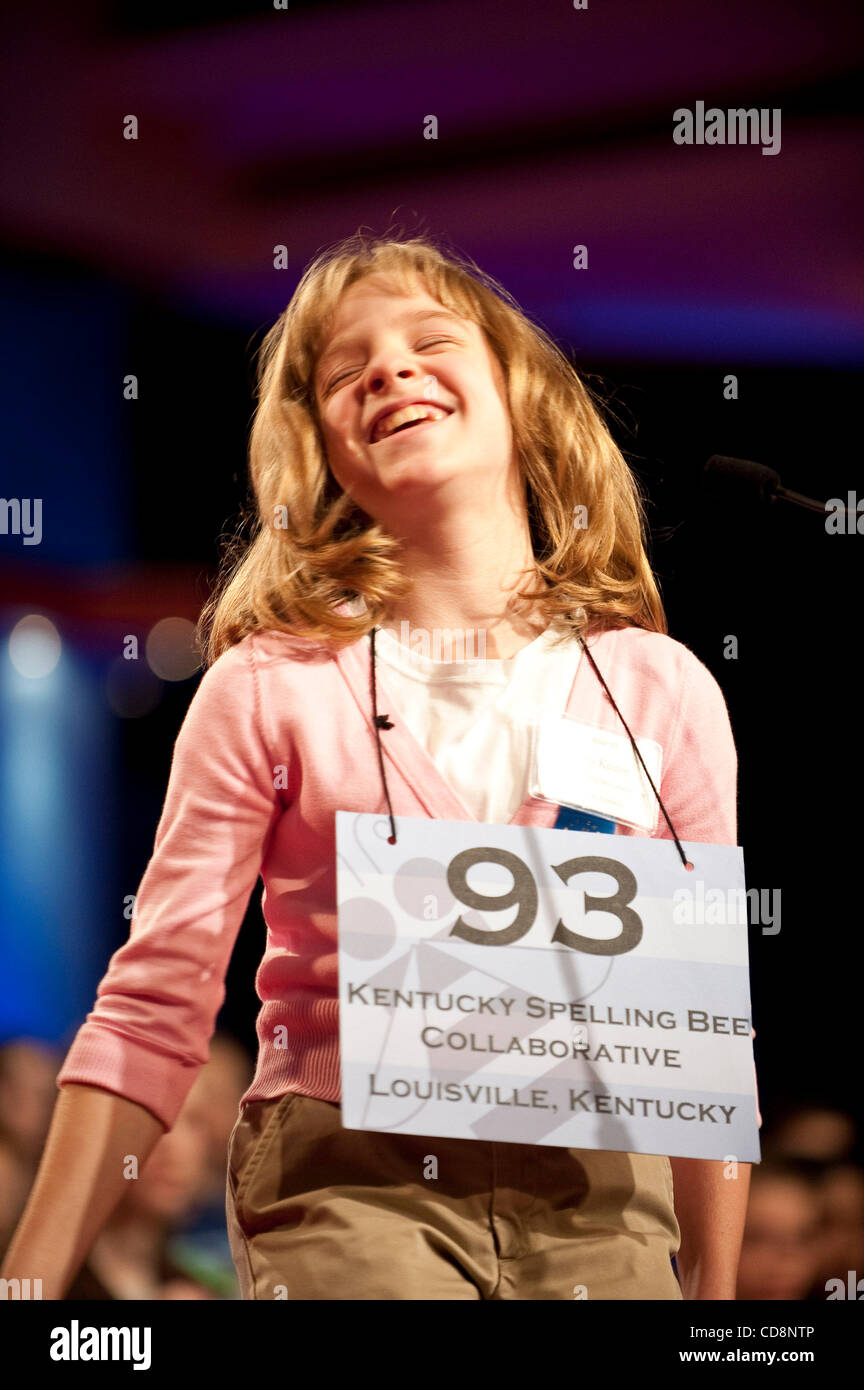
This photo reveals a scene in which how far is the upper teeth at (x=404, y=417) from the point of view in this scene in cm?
188

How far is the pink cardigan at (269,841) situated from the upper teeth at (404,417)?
0.92 ft

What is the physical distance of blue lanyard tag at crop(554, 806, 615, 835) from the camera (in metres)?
1.74

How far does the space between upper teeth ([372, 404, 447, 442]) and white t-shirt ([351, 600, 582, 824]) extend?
0.22 meters

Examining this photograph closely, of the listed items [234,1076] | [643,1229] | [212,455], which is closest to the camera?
[643,1229]

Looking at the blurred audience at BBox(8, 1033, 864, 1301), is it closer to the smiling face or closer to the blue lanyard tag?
the blue lanyard tag

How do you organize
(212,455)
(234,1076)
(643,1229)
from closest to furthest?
(643,1229)
(212,455)
(234,1076)

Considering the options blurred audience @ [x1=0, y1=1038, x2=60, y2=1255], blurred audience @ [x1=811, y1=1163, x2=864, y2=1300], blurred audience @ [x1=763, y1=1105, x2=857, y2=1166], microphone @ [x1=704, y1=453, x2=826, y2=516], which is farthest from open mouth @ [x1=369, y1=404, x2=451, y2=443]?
blurred audience @ [x1=811, y1=1163, x2=864, y2=1300]

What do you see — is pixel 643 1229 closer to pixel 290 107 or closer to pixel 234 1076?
pixel 234 1076

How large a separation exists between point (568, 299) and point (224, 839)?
0.97 meters

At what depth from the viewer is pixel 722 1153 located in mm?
1686

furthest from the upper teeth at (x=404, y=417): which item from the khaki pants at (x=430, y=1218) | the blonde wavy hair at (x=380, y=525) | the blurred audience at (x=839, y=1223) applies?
the blurred audience at (x=839, y=1223)

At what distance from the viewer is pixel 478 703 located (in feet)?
5.96

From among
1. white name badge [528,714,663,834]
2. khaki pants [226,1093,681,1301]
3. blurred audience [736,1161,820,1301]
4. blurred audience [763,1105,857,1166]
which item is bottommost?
blurred audience [736,1161,820,1301]

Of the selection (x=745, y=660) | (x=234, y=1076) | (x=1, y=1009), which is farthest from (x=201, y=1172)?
(x=745, y=660)
